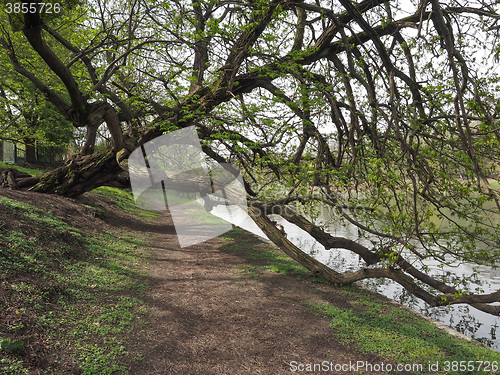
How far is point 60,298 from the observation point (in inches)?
179

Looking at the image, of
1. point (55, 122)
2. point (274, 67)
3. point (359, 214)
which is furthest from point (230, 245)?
point (55, 122)

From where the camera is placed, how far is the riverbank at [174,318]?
12.3ft

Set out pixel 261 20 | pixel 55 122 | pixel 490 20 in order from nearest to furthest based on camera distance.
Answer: pixel 490 20 → pixel 261 20 → pixel 55 122

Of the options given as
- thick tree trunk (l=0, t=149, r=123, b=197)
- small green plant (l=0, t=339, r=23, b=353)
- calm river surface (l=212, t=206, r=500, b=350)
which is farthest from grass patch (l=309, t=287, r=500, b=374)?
thick tree trunk (l=0, t=149, r=123, b=197)

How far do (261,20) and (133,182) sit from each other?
21.8 ft

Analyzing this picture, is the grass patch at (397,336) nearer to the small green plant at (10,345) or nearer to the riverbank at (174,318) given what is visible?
the riverbank at (174,318)

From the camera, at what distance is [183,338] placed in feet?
14.7

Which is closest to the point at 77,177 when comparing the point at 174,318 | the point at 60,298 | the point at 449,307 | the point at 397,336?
the point at 60,298

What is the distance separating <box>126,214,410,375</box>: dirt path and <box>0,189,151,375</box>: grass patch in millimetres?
404

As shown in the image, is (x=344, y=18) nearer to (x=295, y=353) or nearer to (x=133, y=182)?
(x=295, y=353)

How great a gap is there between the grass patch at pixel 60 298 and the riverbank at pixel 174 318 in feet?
0.06

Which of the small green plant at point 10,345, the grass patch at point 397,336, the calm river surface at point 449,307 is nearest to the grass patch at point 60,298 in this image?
the small green plant at point 10,345

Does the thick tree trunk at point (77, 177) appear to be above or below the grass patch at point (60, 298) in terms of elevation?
above

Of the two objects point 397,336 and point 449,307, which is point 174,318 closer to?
point 397,336
